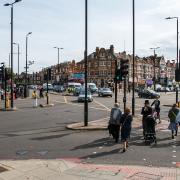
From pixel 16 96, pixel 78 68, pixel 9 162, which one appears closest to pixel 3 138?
pixel 9 162

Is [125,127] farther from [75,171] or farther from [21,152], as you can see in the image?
[75,171]

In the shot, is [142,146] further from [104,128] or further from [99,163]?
[104,128]

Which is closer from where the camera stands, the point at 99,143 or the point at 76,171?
the point at 76,171

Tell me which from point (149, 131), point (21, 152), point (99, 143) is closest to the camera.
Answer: point (21, 152)

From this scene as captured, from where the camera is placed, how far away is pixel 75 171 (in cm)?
1259

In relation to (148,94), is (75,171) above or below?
below

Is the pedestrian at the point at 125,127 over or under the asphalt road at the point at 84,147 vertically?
over

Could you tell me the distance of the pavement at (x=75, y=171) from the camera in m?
11.8

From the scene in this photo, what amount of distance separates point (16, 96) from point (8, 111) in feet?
77.3

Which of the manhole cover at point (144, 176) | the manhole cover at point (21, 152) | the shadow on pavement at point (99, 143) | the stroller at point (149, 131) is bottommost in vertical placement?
the manhole cover at point (21, 152)

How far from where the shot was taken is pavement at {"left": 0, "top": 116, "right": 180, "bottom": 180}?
1183cm

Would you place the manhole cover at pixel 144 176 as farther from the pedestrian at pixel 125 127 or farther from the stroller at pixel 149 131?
the stroller at pixel 149 131

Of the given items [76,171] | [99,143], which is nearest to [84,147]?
[99,143]

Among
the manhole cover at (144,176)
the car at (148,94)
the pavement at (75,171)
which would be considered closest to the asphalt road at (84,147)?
the pavement at (75,171)
